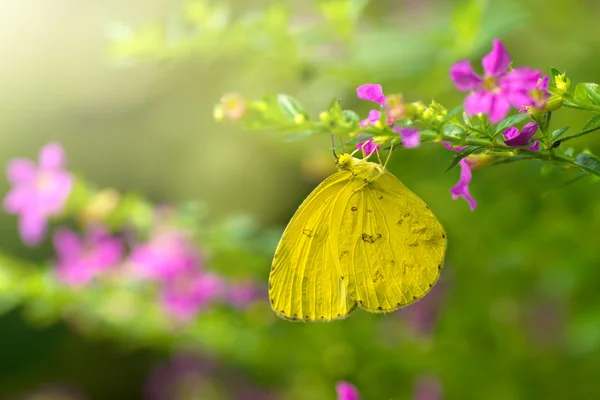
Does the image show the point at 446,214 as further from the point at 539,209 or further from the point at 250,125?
the point at 250,125

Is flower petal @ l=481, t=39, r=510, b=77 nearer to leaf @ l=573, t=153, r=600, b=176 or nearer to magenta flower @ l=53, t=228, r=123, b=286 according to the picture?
leaf @ l=573, t=153, r=600, b=176

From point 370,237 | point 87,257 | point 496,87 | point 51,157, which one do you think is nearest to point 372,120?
Result: point 496,87

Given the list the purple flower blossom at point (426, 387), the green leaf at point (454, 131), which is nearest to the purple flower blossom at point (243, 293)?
the purple flower blossom at point (426, 387)

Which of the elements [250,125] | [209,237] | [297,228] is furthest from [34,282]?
[250,125]

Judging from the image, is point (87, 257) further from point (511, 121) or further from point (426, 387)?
point (511, 121)

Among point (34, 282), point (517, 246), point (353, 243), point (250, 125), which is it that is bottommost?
point (517, 246)

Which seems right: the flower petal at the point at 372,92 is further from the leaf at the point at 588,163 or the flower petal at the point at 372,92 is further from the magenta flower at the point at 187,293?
the magenta flower at the point at 187,293
